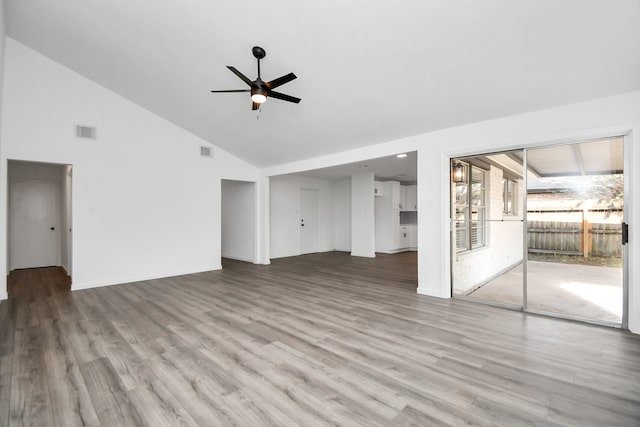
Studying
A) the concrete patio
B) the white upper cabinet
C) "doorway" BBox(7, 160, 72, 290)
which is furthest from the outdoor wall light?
"doorway" BBox(7, 160, 72, 290)

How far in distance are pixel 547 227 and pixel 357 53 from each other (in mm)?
3284

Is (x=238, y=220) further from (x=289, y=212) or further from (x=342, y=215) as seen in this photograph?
(x=342, y=215)

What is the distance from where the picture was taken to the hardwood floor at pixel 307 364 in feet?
6.06

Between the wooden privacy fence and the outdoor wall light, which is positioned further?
the outdoor wall light

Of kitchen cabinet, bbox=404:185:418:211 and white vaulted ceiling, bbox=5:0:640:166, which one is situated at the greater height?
white vaulted ceiling, bbox=5:0:640:166

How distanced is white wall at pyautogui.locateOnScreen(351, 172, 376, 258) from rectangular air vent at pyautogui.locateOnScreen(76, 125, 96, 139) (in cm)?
633

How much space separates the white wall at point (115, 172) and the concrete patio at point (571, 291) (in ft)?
18.9

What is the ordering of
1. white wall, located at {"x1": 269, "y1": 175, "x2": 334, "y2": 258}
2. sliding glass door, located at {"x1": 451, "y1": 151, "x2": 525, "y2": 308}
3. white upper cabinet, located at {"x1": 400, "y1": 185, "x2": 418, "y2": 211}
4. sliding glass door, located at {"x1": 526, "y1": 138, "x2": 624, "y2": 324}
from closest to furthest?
1. sliding glass door, located at {"x1": 526, "y1": 138, "x2": 624, "y2": 324}
2. sliding glass door, located at {"x1": 451, "y1": 151, "x2": 525, "y2": 308}
3. white wall, located at {"x1": 269, "y1": 175, "x2": 334, "y2": 258}
4. white upper cabinet, located at {"x1": 400, "y1": 185, "x2": 418, "y2": 211}

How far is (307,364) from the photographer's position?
96.2 inches

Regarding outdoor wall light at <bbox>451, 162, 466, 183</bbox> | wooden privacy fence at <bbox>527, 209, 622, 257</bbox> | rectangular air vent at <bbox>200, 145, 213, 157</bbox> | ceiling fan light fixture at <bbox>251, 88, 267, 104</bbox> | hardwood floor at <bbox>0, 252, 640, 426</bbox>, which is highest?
rectangular air vent at <bbox>200, 145, 213, 157</bbox>

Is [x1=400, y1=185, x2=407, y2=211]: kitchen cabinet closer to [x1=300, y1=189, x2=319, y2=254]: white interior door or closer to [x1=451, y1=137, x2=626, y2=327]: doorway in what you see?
[x1=300, y1=189, x2=319, y2=254]: white interior door


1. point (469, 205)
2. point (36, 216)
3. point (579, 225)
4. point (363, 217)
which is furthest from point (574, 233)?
point (36, 216)

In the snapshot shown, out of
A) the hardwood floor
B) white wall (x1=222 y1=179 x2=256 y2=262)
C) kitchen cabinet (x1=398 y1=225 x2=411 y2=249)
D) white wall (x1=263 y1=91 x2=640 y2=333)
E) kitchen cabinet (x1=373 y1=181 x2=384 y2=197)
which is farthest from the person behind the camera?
kitchen cabinet (x1=398 y1=225 x2=411 y2=249)

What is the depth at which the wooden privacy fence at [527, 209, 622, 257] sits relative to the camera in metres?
3.35
